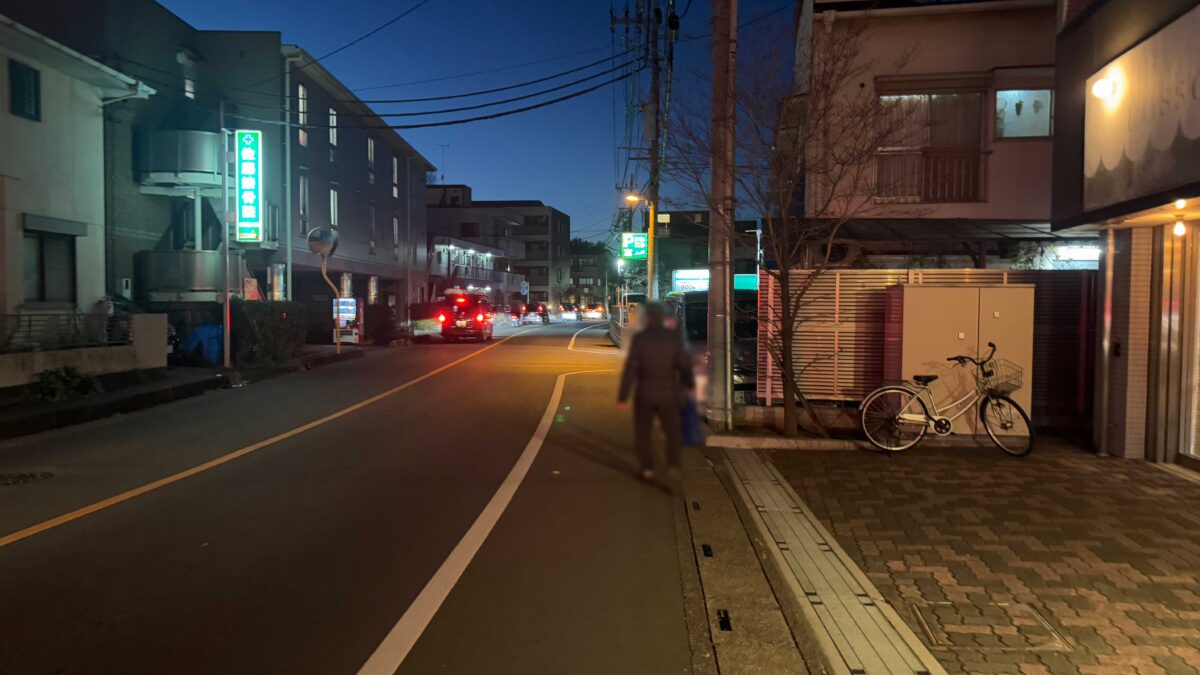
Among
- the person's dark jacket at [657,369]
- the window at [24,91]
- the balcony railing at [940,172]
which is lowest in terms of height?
the person's dark jacket at [657,369]

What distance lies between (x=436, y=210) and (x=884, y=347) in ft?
244

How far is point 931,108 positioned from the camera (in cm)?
1625

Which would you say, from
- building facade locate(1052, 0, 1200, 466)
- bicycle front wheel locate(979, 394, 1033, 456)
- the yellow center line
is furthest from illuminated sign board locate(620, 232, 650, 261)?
building facade locate(1052, 0, 1200, 466)

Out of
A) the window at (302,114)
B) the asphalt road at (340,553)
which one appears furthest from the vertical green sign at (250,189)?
the asphalt road at (340,553)

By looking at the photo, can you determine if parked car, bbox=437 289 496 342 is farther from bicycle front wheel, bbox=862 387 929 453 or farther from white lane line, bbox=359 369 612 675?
bicycle front wheel, bbox=862 387 929 453

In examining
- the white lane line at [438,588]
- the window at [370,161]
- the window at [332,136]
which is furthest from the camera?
the window at [370,161]

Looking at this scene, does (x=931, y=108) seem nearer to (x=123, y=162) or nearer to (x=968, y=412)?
(x=968, y=412)

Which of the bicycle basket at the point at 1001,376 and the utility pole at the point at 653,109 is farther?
the bicycle basket at the point at 1001,376

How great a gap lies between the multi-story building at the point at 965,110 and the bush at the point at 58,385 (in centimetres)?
1561

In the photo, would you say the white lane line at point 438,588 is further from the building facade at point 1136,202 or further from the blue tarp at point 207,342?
the blue tarp at point 207,342

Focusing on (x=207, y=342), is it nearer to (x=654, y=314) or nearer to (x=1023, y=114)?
(x=1023, y=114)

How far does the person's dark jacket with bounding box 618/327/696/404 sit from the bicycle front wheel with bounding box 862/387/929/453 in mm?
10061

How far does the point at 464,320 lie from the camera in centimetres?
3591

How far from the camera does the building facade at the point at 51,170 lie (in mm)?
19234
